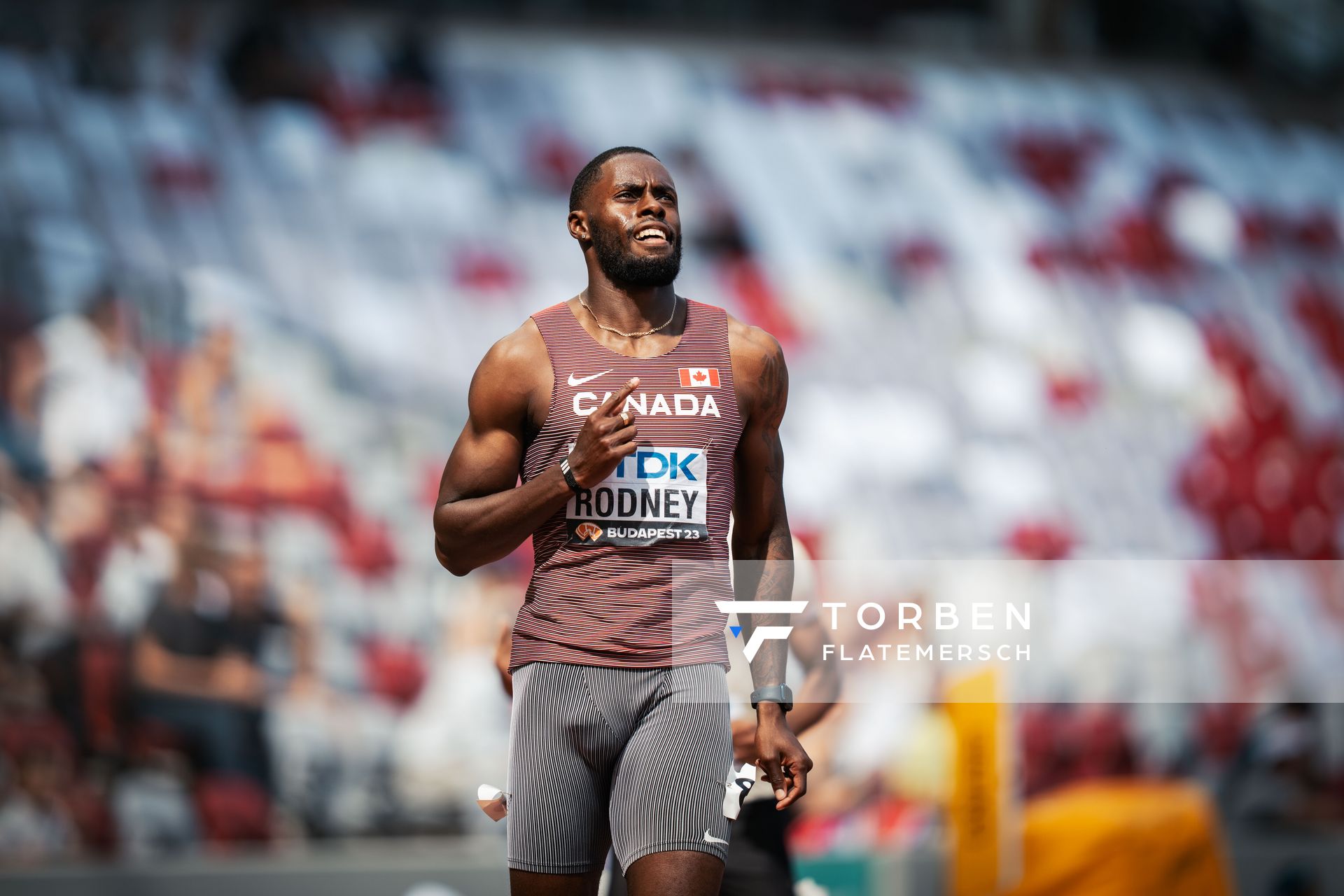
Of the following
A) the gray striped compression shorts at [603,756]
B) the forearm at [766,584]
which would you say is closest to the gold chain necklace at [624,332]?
the forearm at [766,584]

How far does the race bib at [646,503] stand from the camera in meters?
2.95

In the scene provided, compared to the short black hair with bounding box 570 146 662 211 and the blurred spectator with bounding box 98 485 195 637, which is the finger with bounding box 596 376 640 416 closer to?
the short black hair with bounding box 570 146 662 211

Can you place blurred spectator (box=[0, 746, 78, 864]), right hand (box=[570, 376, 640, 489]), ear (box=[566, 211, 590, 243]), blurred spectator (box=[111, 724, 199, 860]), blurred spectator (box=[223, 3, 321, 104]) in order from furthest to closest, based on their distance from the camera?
blurred spectator (box=[223, 3, 321, 104]) < blurred spectator (box=[111, 724, 199, 860]) < blurred spectator (box=[0, 746, 78, 864]) < ear (box=[566, 211, 590, 243]) < right hand (box=[570, 376, 640, 489])

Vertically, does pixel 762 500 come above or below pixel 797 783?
above

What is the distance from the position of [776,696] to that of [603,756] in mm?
363

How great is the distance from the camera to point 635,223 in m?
3.01

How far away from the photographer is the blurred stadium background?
24.3 feet

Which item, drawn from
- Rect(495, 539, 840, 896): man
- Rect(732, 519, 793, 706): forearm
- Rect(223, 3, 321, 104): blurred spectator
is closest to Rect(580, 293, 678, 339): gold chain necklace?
Rect(732, 519, 793, 706): forearm

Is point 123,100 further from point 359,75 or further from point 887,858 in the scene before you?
point 887,858

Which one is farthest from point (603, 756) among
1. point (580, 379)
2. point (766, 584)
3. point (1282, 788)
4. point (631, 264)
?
point (1282, 788)

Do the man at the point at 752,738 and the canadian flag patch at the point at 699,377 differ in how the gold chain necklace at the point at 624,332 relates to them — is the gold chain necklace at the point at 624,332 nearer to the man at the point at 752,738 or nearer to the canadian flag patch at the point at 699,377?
the canadian flag patch at the point at 699,377

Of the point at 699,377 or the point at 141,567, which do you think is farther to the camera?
the point at 141,567

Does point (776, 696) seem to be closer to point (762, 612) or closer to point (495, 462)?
point (762, 612)

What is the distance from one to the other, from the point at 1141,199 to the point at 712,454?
7773 mm
